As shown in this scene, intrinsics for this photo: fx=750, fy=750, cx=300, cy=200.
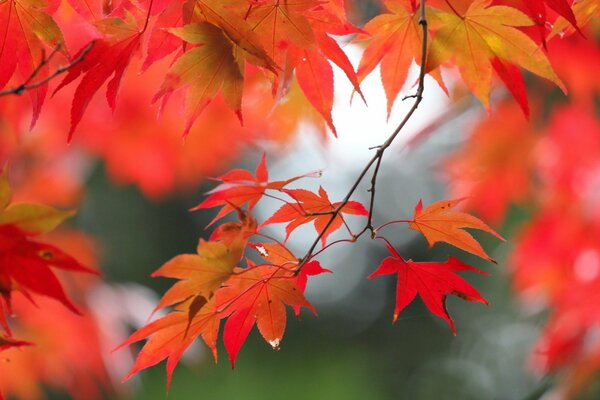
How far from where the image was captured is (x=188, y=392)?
359cm

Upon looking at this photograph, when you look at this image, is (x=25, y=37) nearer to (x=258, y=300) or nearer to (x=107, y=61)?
(x=107, y=61)

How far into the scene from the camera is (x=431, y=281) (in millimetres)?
657

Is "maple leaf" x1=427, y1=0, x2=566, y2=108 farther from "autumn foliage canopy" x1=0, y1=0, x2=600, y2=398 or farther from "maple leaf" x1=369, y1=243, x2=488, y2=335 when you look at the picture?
"maple leaf" x1=369, y1=243, x2=488, y2=335

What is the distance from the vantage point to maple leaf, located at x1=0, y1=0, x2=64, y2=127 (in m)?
0.62

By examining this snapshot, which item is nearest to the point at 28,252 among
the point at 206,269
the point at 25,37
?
the point at 206,269

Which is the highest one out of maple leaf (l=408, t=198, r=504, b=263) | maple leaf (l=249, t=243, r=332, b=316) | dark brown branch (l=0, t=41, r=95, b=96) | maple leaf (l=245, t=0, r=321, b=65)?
maple leaf (l=245, t=0, r=321, b=65)

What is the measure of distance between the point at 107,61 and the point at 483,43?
331mm

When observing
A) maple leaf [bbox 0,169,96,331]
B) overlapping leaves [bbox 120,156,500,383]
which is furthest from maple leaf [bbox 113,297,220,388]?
maple leaf [bbox 0,169,96,331]

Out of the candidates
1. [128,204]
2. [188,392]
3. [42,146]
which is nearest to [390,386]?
[188,392]

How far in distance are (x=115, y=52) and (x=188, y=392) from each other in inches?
125

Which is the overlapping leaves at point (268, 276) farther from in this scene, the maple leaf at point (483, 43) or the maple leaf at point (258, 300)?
the maple leaf at point (483, 43)

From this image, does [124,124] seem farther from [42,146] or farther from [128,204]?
[128,204]

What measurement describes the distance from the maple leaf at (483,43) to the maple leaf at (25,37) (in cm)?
33

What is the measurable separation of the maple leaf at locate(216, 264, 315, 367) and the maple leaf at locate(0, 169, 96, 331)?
15 cm
